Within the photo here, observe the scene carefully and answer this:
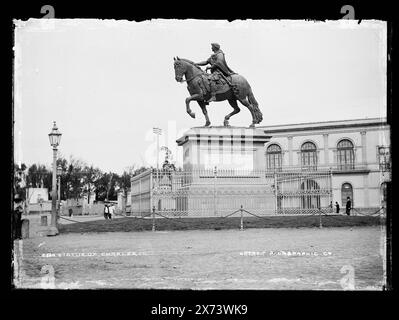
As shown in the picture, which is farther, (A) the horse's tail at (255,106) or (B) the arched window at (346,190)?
(B) the arched window at (346,190)

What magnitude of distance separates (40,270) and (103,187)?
25.7 metres

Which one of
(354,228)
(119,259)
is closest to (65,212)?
(354,228)

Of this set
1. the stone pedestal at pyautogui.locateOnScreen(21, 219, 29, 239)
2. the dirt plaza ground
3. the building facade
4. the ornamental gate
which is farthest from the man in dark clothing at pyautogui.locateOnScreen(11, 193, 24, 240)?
the building facade

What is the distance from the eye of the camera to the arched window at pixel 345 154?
43.8m

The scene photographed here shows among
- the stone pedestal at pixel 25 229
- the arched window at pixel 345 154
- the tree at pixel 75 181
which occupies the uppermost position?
the arched window at pixel 345 154

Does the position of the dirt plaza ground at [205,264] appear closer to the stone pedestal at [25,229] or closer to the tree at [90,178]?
the stone pedestal at [25,229]

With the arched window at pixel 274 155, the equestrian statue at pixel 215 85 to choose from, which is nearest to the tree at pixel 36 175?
the equestrian statue at pixel 215 85

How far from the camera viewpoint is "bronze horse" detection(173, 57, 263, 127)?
51.6 feet

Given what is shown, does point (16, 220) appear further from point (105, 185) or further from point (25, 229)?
point (105, 185)

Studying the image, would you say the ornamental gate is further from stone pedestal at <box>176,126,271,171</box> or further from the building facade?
the building facade

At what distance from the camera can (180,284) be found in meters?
7.16

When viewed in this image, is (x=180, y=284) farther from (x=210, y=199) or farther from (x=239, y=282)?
(x=210, y=199)

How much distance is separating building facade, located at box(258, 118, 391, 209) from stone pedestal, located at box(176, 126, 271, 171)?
75.5 feet

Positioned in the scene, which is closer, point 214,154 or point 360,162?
point 214,154
